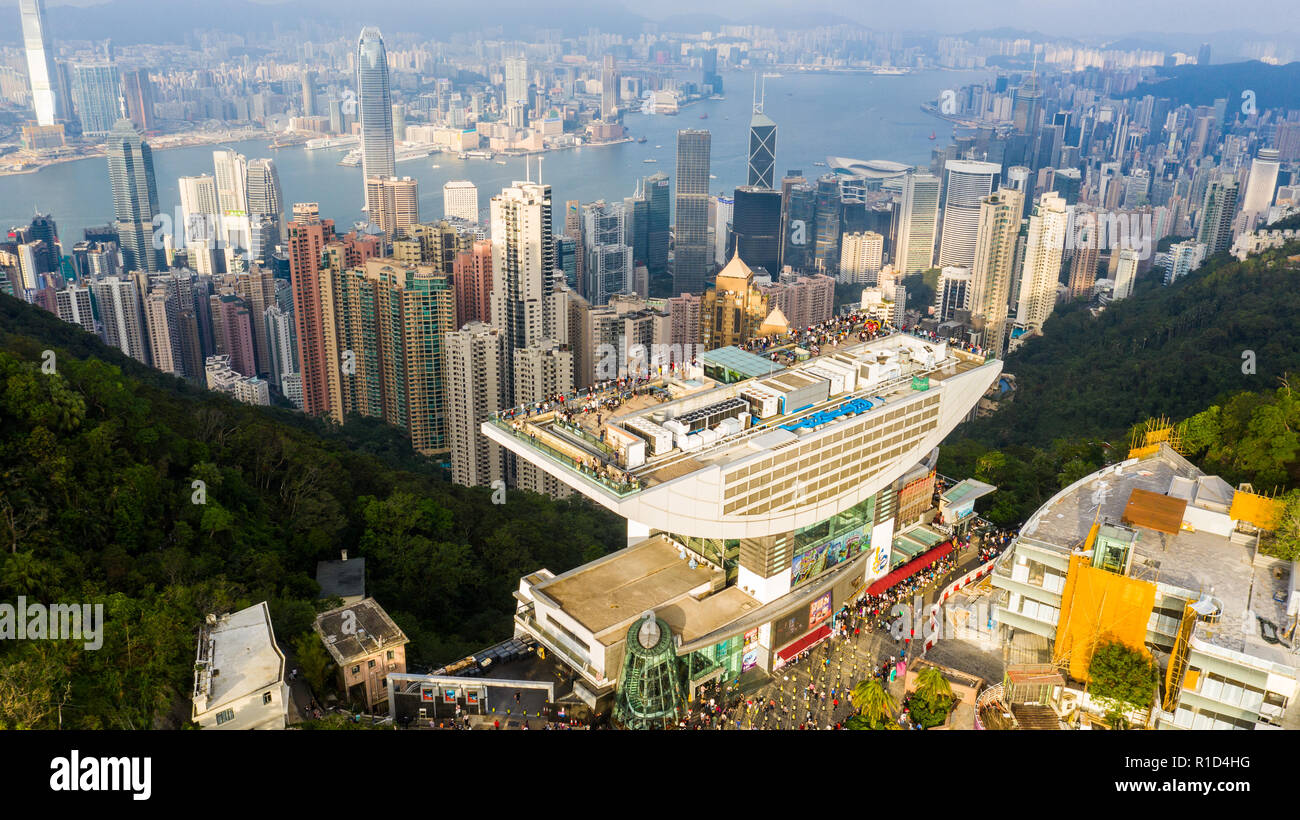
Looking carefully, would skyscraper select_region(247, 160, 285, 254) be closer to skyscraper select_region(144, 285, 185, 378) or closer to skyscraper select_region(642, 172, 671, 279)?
skyscraper select_region(144, 285, 185, 378)

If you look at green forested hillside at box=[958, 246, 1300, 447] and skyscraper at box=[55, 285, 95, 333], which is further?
skyscraper at box=[55, 285, 95, 333]

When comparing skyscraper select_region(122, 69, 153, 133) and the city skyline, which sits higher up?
skyscraper select_region(122, 69, 153, 133)

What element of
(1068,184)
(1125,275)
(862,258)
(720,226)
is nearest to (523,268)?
(862,258)

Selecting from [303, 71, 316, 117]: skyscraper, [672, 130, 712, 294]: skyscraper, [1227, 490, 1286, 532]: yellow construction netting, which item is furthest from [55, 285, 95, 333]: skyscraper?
[303, 71, 316, 117]: skyscraper

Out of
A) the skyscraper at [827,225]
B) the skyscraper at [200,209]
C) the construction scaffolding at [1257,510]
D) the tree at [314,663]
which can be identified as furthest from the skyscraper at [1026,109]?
the tree at [314,663]
